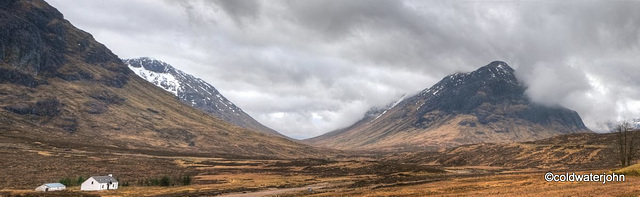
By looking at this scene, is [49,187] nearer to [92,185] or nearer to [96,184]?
[92,185]

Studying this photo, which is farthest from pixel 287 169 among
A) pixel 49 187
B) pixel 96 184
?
pixel 49 187

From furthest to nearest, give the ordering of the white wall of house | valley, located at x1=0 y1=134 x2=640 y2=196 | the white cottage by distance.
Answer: valley, located at x1=0 y1=134 x2=640 y2=196, the white wall of house, the white cottage

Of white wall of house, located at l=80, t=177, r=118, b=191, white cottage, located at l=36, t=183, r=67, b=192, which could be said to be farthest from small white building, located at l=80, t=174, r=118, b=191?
white cottage, located at l=36, t=183, r=67, b=192

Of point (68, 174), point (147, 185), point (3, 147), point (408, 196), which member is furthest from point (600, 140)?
point (3, 147)

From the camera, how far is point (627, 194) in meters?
37.5

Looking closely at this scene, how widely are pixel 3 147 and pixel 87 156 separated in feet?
100

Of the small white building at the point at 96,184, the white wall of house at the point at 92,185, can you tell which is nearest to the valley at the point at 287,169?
the small white building at the point at 96,184

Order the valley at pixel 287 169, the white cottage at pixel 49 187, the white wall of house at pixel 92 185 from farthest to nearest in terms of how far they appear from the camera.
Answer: the valley at pixel 287 169
the white wall of house at pixel 92 185
the white cottage at pixel 49 187

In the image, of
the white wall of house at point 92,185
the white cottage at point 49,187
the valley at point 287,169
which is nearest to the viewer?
the white cottage at point 49,187

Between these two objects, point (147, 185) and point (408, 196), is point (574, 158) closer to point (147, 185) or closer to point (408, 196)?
point (408, 196)

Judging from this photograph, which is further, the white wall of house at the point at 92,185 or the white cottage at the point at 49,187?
the white wall of house at the point at 92,185

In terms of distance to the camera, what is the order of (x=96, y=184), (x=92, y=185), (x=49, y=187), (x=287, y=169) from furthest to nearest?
(x=287, y=169), (x=92, y=185), (x=96, y=184), (x=49, y=187)

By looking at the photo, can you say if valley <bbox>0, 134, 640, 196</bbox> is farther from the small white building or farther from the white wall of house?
the white wall of house

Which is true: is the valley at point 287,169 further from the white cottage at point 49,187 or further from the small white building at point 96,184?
the white cottage at point 49,187
